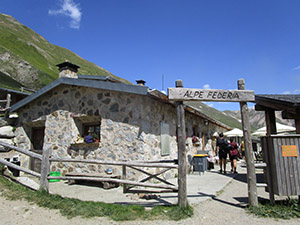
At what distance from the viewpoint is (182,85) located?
443cm

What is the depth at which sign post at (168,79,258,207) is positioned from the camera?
4056 mm

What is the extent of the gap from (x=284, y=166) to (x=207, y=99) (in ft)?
6.47

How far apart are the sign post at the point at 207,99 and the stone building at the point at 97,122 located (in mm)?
1648

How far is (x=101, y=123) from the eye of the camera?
6.98 meters

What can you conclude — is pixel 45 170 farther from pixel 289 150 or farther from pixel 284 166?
pixel 289 150

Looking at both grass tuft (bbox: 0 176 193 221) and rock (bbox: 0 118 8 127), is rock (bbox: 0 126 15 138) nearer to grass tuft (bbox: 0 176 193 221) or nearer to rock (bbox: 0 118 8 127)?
rock (bbox: 0 118 8 127)

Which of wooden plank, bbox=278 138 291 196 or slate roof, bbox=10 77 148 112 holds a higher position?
slate roof, bbox=10 77 148 112

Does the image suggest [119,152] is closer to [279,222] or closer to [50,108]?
[50,108]

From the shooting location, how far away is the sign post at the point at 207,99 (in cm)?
406

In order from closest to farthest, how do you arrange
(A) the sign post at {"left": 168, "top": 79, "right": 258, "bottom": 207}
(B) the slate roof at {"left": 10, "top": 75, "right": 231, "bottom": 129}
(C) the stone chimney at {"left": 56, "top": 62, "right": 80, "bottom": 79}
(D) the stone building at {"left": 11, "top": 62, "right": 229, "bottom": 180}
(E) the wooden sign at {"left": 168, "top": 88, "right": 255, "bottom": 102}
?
(A) the sign post at {"left": 168, "top": 79, "right": 258, "bottom": 207}
(E) the wooden sign at {"left": 168, "top": 88, "right": 255, "bottom": 102}
(B) the slate roof at {"left": 10, "top": 75, "right": 231, "bottom": 129}
(D) the stone building at {"left": 11, "top": 62, "right": 229, "bottom": 180}
(C) the stone chimney at {"left": 56, "top": 62, "right": 80, "bottom": 79}

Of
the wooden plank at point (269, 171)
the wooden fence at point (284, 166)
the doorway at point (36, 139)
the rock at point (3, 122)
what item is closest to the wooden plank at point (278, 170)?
the wooden fence at point (284, 166)

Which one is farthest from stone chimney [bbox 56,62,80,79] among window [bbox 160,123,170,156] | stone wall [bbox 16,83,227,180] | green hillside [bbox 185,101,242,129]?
green hillside [bbox 185,101,242,129]

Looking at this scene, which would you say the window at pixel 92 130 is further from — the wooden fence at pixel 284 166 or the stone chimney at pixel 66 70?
the wooden fence at pixel 284 166

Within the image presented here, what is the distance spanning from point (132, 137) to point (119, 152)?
66 cm
